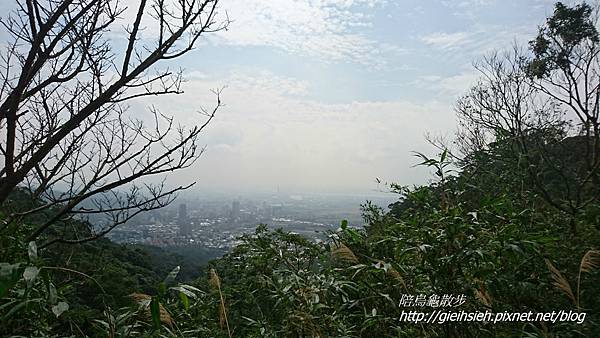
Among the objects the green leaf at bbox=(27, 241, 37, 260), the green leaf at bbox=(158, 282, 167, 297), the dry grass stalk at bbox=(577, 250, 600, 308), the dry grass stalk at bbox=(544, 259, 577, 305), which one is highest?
the green leaf at bbox=(27, 241, 37, 260)

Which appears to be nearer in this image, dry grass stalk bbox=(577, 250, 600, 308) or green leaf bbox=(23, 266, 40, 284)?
green leaf bbox=(23, 266, 40, 284)

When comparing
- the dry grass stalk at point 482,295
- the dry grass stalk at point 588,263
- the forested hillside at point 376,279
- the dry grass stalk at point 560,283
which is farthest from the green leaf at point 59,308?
the dry grass stalk at point 588,263

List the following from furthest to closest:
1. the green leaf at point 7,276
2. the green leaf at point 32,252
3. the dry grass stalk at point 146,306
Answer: the dry grass stalk at point 146,306, the green leaf at point 32,252, the green leaf at point 7,276

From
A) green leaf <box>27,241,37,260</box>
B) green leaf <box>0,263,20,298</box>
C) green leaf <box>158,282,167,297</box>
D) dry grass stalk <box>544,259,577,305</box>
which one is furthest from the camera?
dry grass stalk <box>544,259,577,305</box>

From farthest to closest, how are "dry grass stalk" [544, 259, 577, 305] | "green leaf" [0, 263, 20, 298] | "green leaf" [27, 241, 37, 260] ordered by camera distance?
"dry grass stalk" [544, 259, 577, 305] < "green leaf" [27, 241, 37, 260] < "green leaf" [0, 263, 20, 298]

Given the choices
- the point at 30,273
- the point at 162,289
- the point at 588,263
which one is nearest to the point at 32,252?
the point at 30,273

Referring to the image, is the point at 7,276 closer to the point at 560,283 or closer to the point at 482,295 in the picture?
the point at 482,295

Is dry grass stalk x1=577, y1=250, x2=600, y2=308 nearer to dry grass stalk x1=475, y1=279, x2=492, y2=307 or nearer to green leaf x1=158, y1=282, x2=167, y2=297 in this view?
dry grass stalk x1=475, y1=279, x2=492, y2=307

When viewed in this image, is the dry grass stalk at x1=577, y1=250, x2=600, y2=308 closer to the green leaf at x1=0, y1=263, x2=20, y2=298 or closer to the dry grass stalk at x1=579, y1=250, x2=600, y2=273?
the dry grass stalk at x1=579, y1=250, x2=600, y2=273

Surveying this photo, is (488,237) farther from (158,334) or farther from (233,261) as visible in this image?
(233,261)

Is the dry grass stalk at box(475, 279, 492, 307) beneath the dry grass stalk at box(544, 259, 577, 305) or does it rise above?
beneath

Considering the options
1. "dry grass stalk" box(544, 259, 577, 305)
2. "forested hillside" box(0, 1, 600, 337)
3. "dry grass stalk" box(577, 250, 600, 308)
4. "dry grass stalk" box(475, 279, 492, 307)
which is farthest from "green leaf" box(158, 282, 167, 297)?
"dry grass stalk" box(577, 250, 600, 308)

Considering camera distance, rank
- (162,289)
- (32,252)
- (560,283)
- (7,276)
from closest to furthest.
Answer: (7,276) < (32,252) < (162,289) < (560,283)

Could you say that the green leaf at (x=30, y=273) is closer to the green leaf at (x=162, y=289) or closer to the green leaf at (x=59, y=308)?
the green leaf at (x=59, y=308)
